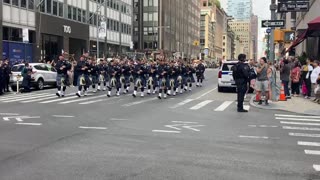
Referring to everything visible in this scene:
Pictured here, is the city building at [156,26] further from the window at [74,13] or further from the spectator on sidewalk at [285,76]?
the spectator on sidewalk at [285,76]

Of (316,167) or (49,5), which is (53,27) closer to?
(49,5)

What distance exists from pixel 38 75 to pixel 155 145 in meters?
19.2

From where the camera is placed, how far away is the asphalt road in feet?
22.5

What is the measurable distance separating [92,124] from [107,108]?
412cm

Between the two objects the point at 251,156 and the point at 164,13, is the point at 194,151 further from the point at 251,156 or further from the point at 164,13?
the point at 164,13

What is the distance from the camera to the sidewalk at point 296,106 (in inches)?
623

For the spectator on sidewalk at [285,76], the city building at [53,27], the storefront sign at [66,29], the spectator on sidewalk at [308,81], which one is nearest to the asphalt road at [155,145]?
the spectator on sidewalk at [285,76]

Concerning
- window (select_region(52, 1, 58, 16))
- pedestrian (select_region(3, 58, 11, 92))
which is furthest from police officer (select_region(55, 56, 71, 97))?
window (select_region(52, 1, 58, 16))

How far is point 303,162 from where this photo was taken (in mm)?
7648

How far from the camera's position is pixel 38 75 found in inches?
1055

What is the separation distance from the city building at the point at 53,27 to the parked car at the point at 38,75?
400 centimetres

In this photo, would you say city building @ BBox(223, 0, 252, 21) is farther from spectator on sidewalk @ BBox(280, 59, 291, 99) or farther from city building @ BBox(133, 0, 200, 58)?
city building @ BBox(133, 0, 200, 58)

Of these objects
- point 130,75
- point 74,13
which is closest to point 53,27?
point 74,13

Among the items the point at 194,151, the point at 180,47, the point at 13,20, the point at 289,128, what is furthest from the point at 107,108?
the point at 180,47
